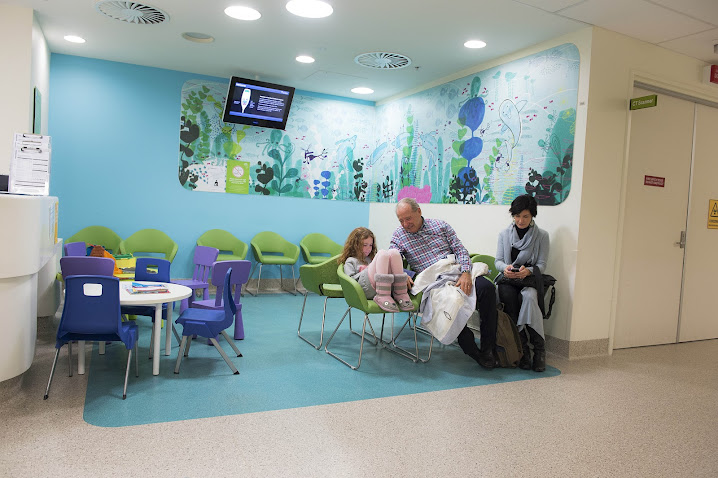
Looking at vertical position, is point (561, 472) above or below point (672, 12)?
below

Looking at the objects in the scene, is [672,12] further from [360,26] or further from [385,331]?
[385,331]

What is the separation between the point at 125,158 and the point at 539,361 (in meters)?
6.07

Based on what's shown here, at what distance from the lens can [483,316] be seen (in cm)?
496

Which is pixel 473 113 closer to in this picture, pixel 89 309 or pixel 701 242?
pixel 701 242

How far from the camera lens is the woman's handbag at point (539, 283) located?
4992 millimetres

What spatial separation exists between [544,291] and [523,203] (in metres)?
0.86

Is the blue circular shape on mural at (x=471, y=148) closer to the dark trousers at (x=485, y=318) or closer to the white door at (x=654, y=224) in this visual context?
the white door at (x=654, y=224)

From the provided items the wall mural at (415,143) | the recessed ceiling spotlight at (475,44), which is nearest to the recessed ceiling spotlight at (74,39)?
the wall mural at (415,143)

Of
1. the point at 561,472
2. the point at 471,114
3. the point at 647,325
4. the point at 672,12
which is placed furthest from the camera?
the point at 471,114

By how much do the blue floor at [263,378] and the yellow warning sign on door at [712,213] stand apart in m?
3.14

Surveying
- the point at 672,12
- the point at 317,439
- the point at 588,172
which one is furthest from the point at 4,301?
the point at 672,12

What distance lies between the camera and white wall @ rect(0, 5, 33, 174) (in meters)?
5.23

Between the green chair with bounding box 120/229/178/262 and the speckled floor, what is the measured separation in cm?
317

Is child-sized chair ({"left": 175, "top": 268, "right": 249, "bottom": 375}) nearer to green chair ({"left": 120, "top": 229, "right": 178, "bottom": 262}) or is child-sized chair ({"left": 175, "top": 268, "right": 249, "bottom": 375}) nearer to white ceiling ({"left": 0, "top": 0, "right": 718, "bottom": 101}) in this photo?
white ceiling ({"left": 0, "top": 0, "right": 718, "bottom": 101})
